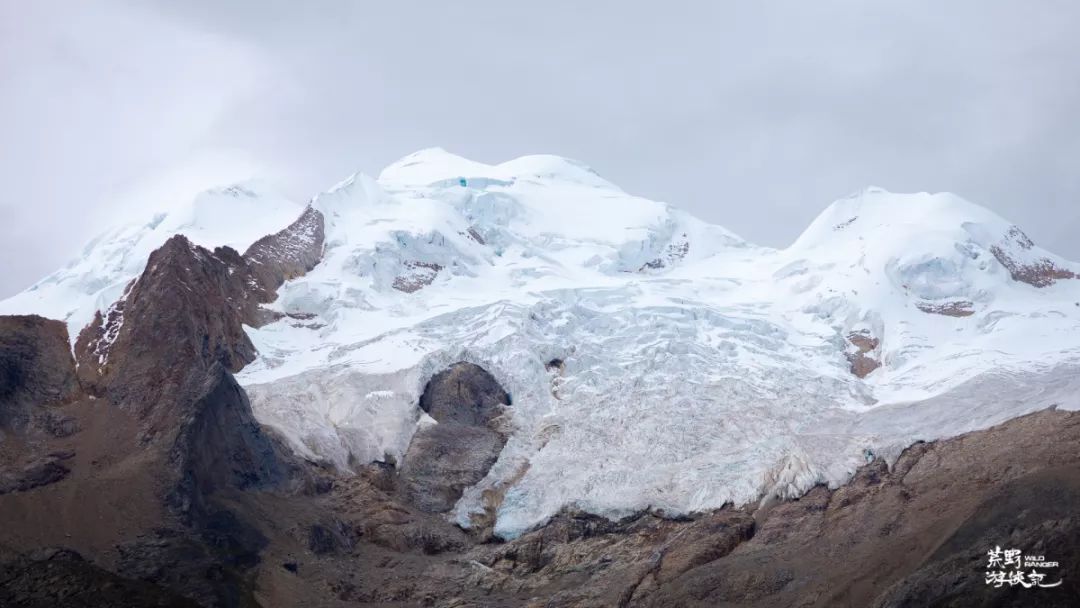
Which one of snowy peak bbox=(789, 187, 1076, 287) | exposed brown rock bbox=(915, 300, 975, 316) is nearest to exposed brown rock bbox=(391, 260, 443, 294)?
snowy peak bbox=(789, 187, 1076, 287)

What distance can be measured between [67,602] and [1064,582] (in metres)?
58.3

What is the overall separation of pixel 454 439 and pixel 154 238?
206ft

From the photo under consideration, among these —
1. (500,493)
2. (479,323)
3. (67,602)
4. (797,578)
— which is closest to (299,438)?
(500,493)

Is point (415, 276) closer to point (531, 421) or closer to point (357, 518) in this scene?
point (531, 421)

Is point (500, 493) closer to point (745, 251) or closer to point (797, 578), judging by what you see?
point (797, 578)

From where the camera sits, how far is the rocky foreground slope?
8812 centimetres

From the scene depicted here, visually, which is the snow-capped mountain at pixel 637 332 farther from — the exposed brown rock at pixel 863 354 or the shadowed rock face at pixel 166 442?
the shadowed rock face at pixel 166 442

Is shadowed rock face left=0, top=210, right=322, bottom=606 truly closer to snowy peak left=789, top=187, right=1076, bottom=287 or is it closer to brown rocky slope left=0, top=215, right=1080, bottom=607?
brown rocky slope left=0, top=215, right=1080, bottom=607

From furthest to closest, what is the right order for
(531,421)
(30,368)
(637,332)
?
(637,332) → (531,421) → (30,368)

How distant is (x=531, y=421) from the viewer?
122 m

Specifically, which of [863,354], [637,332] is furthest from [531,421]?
[863,354]

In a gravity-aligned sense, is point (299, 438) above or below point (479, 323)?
below

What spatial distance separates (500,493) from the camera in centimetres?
11162

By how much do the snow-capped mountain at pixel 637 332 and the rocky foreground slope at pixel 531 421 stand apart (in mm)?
429
